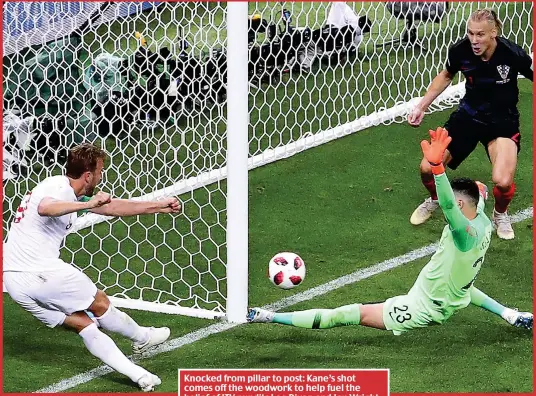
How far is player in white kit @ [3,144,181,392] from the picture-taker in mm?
7129

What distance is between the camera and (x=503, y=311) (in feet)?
25.5

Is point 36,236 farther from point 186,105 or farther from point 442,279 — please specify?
point 186,105

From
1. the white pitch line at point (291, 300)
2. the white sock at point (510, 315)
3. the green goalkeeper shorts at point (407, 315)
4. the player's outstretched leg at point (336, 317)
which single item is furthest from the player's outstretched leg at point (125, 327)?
the white sock at point (510, 315)

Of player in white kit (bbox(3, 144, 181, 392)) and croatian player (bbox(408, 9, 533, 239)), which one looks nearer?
player in white kit (bbox(3, 144, 181, 392))

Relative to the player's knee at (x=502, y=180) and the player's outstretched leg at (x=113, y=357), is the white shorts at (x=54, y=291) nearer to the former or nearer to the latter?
the player's outstretched leg at (x=113, y=357)

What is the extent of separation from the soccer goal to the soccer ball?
282 millimetres

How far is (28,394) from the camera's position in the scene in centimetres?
720

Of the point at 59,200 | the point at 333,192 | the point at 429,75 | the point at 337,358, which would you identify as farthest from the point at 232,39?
the point at 429,75

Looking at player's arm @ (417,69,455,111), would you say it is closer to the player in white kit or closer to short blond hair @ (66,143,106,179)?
the player in white kit

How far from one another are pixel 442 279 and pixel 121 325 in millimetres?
1827

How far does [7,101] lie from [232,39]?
249cm

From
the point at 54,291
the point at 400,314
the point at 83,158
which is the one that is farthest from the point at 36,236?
the point at 400,314

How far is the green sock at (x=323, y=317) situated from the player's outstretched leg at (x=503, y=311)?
2.54 feet

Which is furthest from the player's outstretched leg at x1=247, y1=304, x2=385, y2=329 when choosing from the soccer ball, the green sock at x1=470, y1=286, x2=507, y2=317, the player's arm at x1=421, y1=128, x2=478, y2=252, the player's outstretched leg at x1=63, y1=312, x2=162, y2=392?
the player's outstretched leg at x1=63, y1=312, x2=162, y2=392
